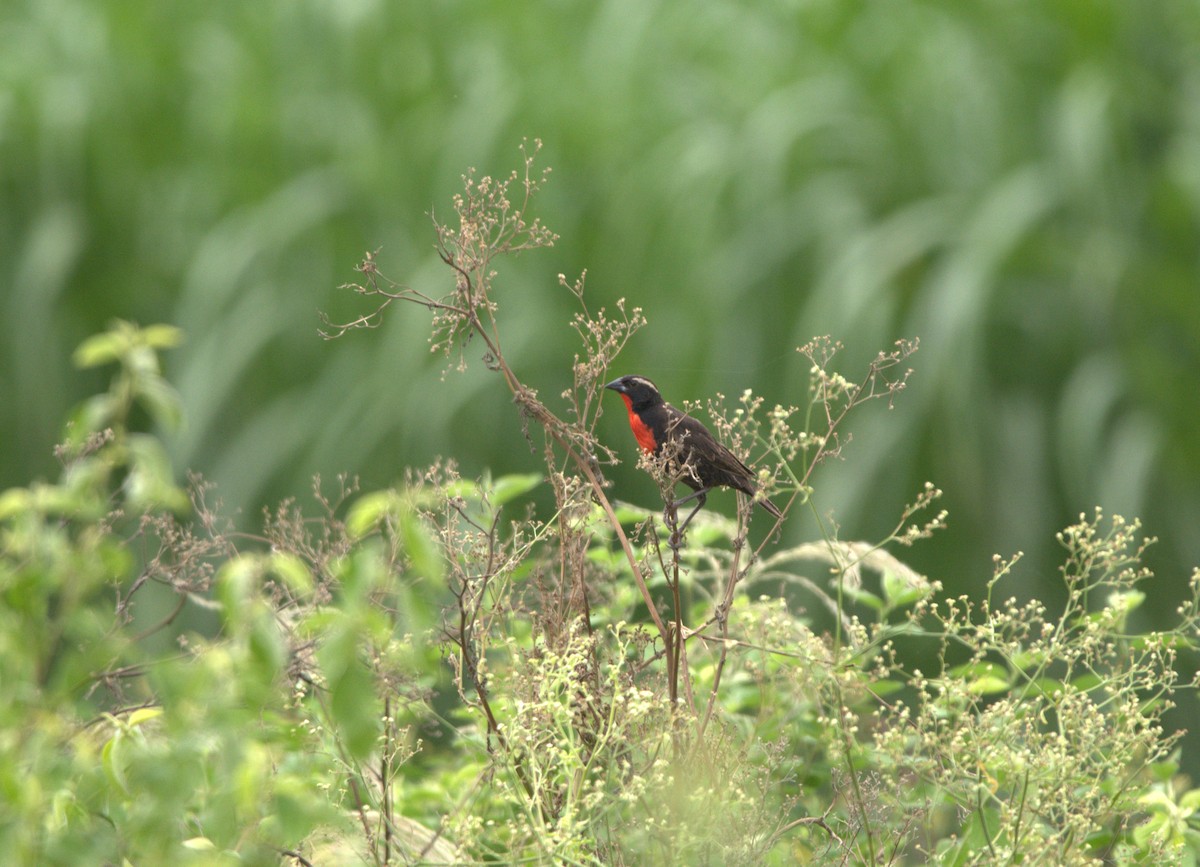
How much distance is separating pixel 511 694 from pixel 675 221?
236cm

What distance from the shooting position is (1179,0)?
3695 millimetres

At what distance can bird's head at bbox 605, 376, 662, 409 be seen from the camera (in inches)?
61.2

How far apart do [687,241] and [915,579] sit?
2.32 meters

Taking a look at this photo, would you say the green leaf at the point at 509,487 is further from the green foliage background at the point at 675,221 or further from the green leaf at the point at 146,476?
the green foliage background at the point at 675,221

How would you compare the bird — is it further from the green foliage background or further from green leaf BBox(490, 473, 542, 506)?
the green foliage background

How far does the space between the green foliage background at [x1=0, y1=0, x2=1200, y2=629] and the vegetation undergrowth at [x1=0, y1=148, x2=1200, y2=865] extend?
171 centimetres

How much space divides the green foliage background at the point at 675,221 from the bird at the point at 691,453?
1.58 metres

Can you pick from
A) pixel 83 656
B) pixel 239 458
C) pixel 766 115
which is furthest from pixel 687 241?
pixel 83 656

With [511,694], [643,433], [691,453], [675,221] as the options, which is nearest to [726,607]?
[691,453]

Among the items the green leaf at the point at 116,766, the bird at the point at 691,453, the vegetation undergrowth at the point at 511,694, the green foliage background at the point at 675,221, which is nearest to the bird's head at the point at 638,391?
the bird at the point at 691,453

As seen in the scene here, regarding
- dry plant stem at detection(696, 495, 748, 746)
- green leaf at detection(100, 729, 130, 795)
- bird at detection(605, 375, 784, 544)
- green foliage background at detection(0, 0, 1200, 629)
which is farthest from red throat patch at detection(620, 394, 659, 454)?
green foliage background at detection(0, 0, 1200, 629)

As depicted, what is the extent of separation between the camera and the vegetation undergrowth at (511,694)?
74 cm

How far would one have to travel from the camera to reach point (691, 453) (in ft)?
4.29

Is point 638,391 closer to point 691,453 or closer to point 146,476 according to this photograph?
point 691,453
